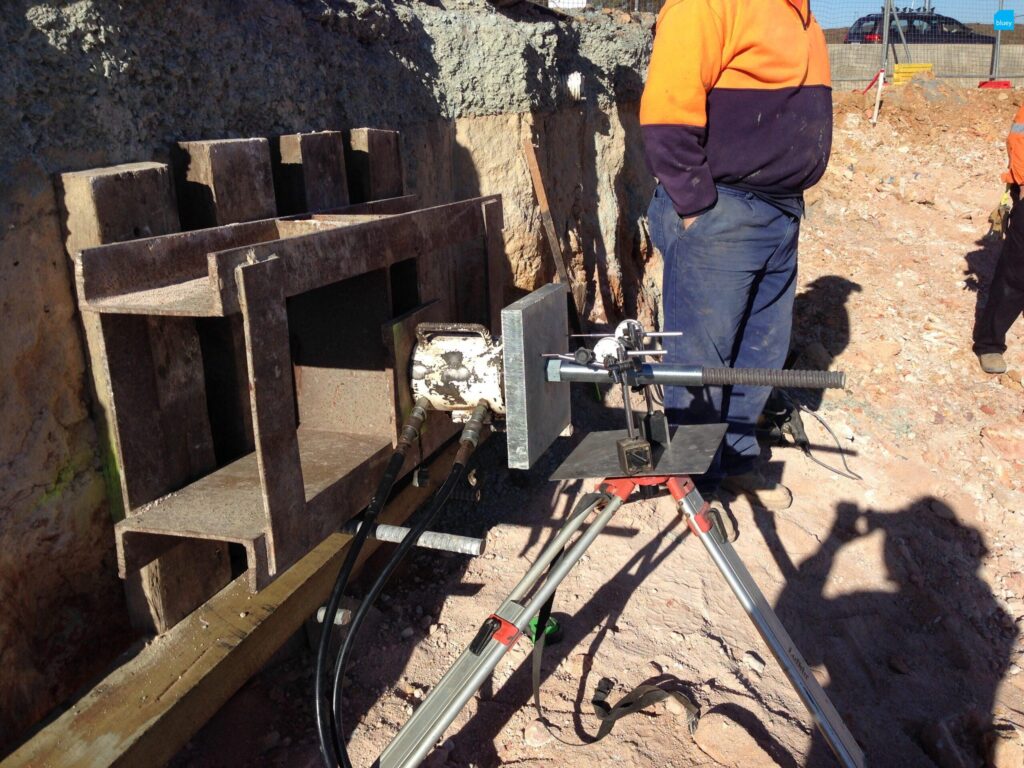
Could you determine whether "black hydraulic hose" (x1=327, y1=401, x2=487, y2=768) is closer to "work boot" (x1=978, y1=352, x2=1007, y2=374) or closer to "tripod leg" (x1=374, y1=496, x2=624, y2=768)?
"tripod leg" (x1=374, y1=496, x2=624, y2=768)

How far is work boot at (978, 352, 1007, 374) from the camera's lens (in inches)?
231

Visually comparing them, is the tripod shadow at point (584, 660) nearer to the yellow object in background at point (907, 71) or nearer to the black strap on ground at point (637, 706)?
the black strap on ground at point (637, 706)

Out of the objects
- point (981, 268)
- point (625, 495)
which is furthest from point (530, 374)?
point (981, 268)

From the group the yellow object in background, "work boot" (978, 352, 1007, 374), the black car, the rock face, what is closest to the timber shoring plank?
the rock face

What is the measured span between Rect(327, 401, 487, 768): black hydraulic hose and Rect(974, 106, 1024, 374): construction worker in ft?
15.4

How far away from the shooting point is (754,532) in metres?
3.95

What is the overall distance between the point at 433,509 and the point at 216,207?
101 centimetres

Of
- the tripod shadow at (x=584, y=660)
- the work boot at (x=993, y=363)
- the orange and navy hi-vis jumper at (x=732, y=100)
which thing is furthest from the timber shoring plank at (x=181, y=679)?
the work boot at (x=993, y=363)

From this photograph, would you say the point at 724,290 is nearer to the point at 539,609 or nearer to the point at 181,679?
the point at 539,609

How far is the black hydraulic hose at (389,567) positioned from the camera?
6.31 ft

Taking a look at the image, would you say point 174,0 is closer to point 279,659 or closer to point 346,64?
point 346,64

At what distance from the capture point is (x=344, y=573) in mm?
2078

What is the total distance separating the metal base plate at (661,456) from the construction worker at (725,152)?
0.90m

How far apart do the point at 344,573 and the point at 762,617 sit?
1056mm
